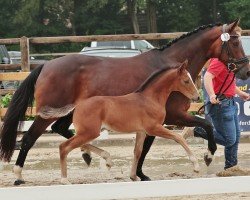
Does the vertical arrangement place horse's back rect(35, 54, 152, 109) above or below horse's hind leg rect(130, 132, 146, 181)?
above

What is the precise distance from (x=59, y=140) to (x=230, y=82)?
5.01m

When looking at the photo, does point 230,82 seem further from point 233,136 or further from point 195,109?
point 195,109

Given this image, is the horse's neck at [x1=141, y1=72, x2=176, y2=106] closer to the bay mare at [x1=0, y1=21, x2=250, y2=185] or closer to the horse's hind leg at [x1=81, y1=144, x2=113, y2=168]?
the bay mare at [x1=0, y1=21, x2=250, y2=185]

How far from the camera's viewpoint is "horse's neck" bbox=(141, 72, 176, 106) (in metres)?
8.23

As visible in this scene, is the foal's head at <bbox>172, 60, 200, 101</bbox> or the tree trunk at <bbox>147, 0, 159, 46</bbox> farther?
the tree trunk at <bbox>147, 0, 159, 46</bbox>

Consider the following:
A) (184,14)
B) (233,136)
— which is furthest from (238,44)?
(184,14)

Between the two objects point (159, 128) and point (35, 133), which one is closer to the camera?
point (159, 128)

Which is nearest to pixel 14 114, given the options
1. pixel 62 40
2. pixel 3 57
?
pixel 62 40

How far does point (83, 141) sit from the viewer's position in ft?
26.5

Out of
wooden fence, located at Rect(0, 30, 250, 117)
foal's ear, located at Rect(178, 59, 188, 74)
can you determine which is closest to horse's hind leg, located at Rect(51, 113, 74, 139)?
foal's ear, located at Rect(178, 59, 188, 74)

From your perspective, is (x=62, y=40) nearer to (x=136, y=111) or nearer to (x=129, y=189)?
(x=136, y=111)

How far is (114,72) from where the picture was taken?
8.66 metres

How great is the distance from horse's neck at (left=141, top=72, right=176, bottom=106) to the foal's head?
0.07m

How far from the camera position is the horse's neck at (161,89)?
8.23 m
